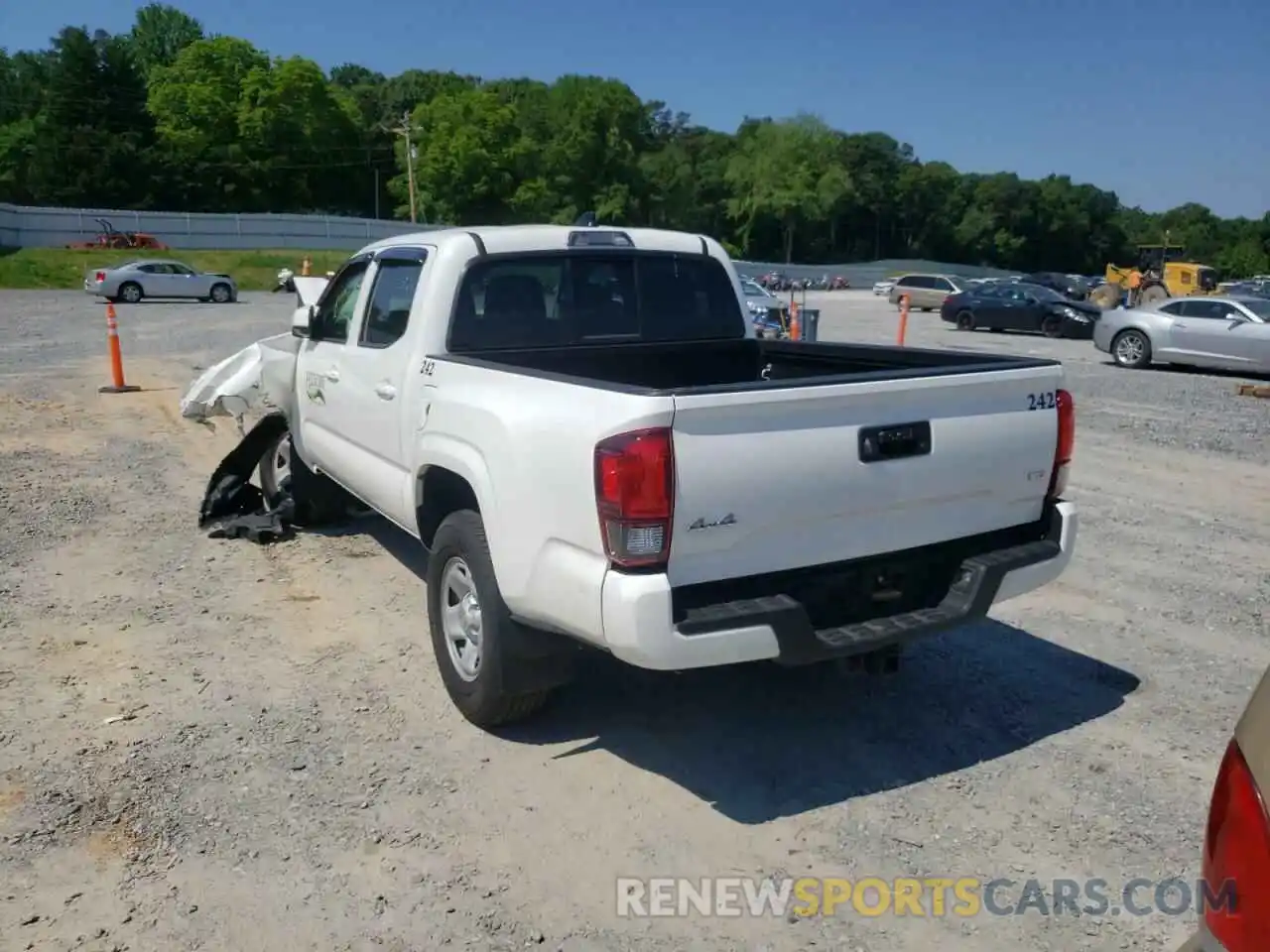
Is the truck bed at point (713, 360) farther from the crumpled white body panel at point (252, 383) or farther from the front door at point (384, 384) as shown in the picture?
the crumpled white body panel at point (252, 383)

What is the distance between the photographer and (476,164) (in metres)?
89.2

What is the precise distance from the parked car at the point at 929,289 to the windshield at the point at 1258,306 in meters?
20.9

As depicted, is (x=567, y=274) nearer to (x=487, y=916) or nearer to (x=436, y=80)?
(x=487, y=916)

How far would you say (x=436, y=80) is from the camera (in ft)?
385

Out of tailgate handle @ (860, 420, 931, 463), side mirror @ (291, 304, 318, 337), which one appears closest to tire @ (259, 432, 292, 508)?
side mirror @ (291, 304, 318, 337)

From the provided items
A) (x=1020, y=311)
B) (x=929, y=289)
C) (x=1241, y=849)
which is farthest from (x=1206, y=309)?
(x=929, y=289)

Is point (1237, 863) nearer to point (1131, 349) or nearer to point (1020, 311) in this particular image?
point (1131, 349)

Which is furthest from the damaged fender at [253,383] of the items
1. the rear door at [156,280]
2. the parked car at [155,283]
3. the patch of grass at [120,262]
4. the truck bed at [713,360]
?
the patch of grass at [120,262]

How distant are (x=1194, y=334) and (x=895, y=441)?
17.7 m

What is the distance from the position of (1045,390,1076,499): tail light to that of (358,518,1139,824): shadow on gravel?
3.32ft

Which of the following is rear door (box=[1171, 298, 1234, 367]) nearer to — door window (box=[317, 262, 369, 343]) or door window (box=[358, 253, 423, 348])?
door window (box=[317, 262, 369, 343])

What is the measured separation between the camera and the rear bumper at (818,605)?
11.2ft

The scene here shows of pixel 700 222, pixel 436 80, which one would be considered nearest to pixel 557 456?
pixel 700 222

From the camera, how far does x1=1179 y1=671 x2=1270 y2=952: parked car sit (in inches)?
66.0
